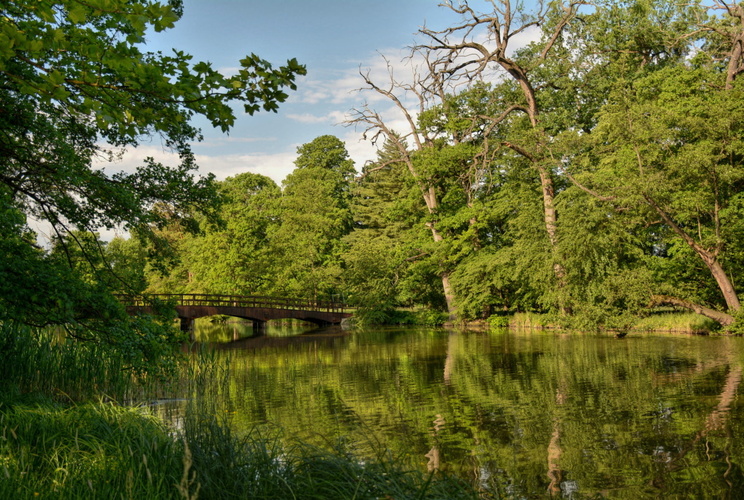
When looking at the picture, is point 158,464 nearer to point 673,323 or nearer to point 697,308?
point 697,308

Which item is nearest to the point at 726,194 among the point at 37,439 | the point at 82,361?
the point at 82,361

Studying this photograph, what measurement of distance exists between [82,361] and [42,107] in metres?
3.67

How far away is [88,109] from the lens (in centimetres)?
379

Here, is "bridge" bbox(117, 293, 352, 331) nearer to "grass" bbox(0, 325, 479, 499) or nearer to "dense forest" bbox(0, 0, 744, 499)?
"dense forest" bbox(0, 0, 744, 499)

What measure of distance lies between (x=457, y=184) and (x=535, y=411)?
2183 cm

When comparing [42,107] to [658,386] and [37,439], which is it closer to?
[37,439]

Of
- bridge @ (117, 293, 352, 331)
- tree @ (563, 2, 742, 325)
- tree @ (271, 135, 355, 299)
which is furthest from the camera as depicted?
tree @ (271, 135, 355, 299)

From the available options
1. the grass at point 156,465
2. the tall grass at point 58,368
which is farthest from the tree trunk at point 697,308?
the tall grass at point 58,368

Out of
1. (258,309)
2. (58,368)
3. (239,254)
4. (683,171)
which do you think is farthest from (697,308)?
(239,254)

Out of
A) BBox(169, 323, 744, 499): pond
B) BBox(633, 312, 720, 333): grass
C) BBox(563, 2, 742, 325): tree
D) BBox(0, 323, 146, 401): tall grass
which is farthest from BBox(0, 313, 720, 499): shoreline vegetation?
BBox(633, 312, 720, 333): grass

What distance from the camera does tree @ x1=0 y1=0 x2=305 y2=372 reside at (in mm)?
3627

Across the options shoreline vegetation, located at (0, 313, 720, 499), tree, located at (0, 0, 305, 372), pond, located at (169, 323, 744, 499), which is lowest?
pond, located at (169, 323, 744, 499)

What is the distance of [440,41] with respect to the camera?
2642cm

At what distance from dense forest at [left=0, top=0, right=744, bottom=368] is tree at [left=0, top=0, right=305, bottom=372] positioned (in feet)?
0.09
